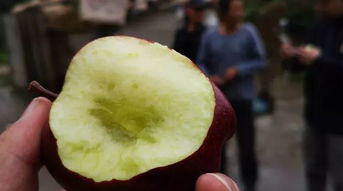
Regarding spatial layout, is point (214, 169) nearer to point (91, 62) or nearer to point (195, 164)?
point (195, 164)

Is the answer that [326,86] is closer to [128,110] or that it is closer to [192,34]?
[192,34]

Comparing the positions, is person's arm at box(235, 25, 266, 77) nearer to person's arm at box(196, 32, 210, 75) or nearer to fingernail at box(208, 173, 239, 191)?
person's arm at box(196, 32, 210, 75)

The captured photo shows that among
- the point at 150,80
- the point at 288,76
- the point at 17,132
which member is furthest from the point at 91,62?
the point at 288,76

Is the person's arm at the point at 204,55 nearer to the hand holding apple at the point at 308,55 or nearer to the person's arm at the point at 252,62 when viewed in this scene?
the person's arm at the point at 252,62

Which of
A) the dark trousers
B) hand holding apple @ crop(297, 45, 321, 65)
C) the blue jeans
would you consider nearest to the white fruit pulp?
hand holding apple @ crop(297, 45, 321, 65)

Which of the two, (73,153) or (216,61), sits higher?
(73,153)

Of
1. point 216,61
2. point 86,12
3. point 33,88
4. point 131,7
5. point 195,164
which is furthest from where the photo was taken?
point 131,7

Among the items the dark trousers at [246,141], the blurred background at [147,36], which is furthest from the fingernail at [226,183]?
the blurred background at [147,36]

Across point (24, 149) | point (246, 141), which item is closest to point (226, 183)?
point (24, 149)
